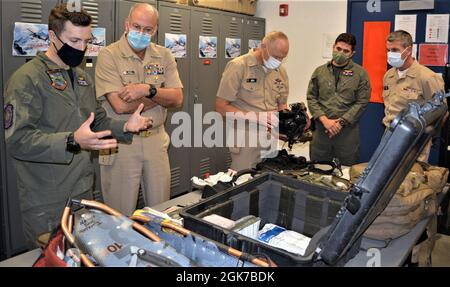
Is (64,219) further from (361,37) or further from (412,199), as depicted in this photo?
(361,37)

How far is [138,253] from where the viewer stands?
1.17 metres

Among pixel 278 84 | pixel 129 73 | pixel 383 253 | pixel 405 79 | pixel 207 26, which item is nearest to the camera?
pixel 383 253

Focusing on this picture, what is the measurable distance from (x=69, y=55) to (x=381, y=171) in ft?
Answer: 5.38

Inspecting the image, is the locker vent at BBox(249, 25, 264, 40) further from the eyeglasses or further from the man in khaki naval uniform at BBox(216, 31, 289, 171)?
the eyeglasses

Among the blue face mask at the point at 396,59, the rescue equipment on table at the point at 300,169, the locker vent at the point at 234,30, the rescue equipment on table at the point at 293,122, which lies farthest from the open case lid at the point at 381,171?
the locker vent at the point at 234,30

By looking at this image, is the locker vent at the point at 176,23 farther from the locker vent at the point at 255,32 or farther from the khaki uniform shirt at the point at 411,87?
the khaki uniform shirt at the point at 411,87

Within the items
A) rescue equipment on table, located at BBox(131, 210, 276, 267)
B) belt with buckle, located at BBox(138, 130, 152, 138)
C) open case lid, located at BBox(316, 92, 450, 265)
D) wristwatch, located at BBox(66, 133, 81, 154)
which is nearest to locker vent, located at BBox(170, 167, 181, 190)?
belt with buckle, located at BBox(138, 130, 152, 138)

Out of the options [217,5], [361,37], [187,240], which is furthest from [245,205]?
[361,37]

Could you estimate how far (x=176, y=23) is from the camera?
13.5 ft

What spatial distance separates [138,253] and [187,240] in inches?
7.3

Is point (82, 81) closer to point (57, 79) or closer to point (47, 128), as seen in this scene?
point (57, 79)

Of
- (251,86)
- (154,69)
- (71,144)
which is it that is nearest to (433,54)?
(251,86)

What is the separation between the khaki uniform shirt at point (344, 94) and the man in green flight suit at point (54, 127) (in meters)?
2.21

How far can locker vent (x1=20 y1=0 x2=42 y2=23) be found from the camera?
2.86 metres
